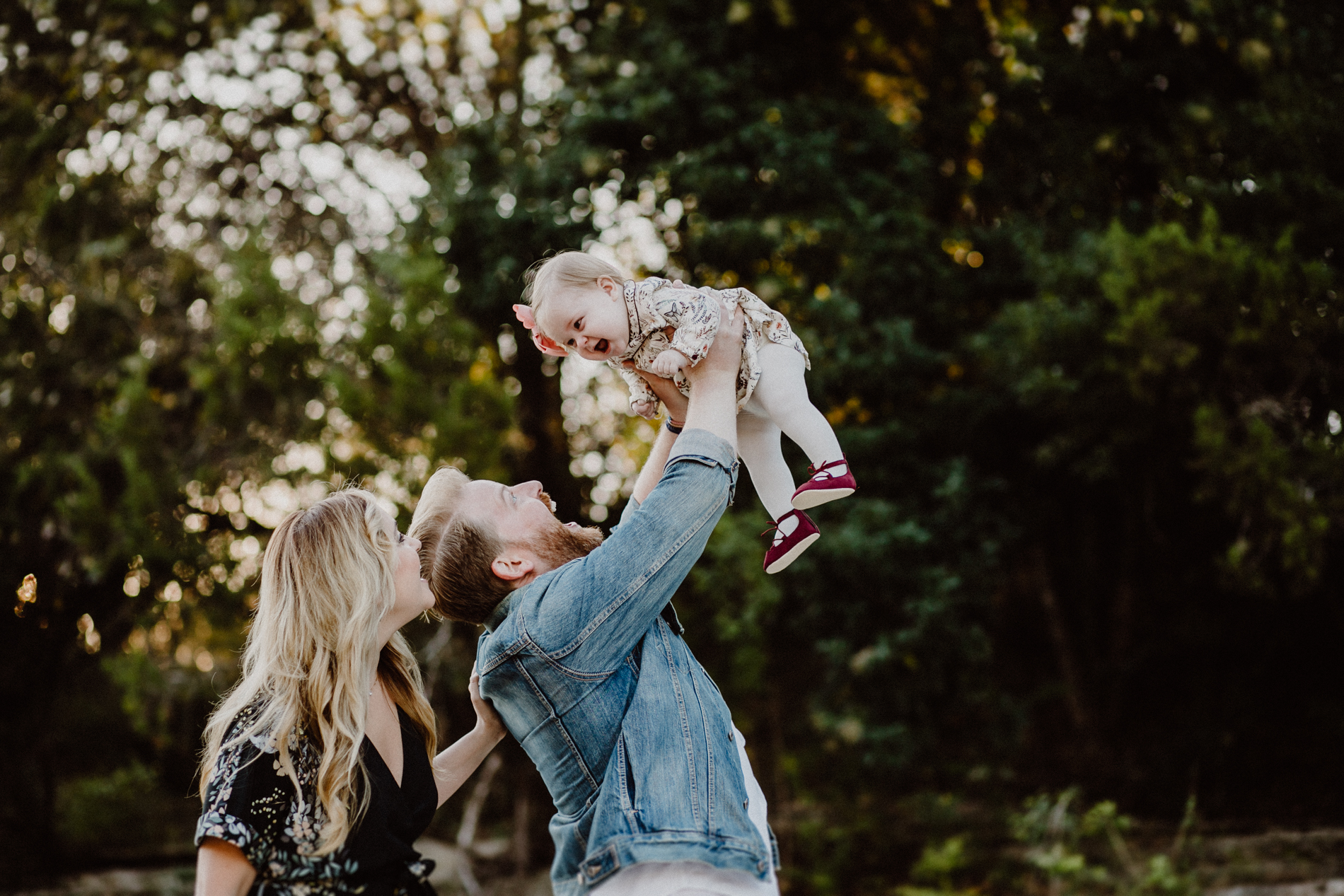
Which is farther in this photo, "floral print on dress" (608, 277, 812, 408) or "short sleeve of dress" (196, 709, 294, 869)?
"floral print on dress" (608, 277, 812, 408)

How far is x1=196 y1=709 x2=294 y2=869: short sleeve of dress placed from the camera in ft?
5.62

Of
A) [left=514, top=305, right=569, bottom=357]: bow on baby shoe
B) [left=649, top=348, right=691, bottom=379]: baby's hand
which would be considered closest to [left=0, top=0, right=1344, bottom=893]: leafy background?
[left=514, top=305, right=569, bottom=357]: bow on baby shoe

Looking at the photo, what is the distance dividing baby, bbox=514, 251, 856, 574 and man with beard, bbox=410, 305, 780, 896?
12 cm

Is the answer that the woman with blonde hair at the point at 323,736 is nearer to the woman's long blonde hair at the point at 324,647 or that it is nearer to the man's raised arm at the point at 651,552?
the woman's long blonde hair at the point at 324,647

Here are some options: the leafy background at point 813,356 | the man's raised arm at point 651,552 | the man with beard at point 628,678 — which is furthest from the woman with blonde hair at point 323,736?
the leafy background at point 813,356

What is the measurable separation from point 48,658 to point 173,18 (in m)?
4.18

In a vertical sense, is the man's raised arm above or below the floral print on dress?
below

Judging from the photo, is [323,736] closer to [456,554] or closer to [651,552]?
[456,554]

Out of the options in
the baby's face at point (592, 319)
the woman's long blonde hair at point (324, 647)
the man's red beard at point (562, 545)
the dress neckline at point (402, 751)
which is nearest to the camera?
the woman's long blonde hair at point (324, 647)

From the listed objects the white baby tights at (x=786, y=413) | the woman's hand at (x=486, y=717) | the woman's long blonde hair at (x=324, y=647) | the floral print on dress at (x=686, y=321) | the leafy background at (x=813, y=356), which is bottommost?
the leafy background at (x=813, y=356)

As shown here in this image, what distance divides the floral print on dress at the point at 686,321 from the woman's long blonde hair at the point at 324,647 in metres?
0.67

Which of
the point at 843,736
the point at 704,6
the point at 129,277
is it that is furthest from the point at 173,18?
the point at 843,736

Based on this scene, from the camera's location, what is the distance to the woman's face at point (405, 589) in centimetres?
201

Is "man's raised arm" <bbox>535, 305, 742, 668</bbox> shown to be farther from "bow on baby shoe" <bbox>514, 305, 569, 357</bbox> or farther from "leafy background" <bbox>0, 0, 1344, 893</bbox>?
"leafy background" <bbox>0, 0, 1344, 893</bbox>
